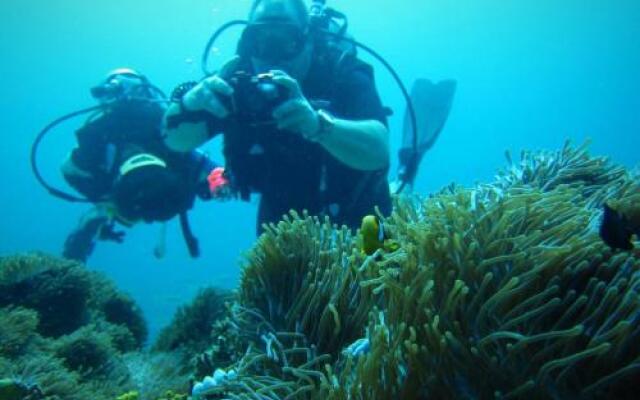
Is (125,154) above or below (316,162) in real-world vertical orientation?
above

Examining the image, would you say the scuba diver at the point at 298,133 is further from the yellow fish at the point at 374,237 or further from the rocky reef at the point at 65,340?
the yellow fish at the point at 374,237

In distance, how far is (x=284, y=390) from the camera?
193 centimetres

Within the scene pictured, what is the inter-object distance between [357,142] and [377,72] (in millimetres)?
87151

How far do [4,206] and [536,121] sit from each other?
107 metres

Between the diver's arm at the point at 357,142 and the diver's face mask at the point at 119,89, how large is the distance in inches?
130

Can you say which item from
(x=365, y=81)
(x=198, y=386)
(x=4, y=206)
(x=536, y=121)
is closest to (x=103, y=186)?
(x=365, y=81)

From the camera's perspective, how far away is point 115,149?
6.26m

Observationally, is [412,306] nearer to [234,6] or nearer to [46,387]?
[46,387]

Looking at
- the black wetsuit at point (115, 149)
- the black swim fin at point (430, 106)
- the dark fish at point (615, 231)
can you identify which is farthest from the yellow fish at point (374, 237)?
the black swim fin at point (430, 106)

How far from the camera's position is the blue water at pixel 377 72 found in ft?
157

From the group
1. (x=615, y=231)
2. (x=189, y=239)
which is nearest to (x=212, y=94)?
(x=189, y=239)

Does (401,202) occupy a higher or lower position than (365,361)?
higher

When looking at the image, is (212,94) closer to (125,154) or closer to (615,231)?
(125,154)

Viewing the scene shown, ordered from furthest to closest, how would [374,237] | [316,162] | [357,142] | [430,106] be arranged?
[430,106]
[316,162]
[357,142]
[374,237]
